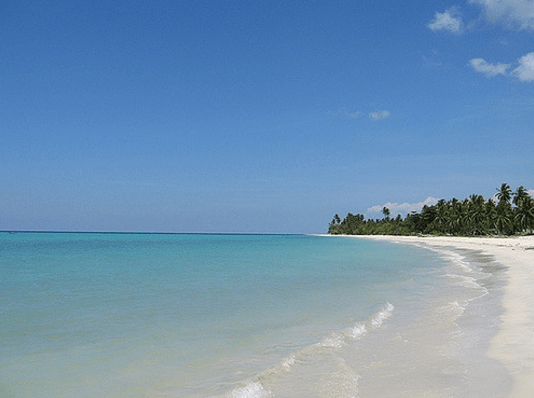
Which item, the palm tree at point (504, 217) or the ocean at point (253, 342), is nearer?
the ocean at point (253, 342)

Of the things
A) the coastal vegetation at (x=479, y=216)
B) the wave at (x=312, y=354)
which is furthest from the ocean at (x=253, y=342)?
the coastal vegetation at (x=479, y=216)

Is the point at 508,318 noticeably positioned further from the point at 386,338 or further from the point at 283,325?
the point at 283,325

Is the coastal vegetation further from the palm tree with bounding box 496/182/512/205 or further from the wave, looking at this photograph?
the wave

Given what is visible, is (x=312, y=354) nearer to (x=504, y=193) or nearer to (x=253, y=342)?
(x=253, y=342)

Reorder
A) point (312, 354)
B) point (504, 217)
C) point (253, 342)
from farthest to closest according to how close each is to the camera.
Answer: point (504, 217) < point (253, 342) < point (312, 354)

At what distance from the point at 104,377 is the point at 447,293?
44.8ft

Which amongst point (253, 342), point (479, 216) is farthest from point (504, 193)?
point (253, 342)

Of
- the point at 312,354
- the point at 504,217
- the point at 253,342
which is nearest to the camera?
the point at 312,354

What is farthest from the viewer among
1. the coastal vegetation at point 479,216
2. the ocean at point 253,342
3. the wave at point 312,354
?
the coastal vegetation at point 479,216

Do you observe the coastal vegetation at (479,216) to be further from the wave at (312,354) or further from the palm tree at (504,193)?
the wave at (312,354)

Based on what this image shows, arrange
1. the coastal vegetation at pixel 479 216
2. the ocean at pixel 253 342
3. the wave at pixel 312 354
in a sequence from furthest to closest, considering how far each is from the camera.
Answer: the coastal vegetation at pixel 479 216
the ocean at pixel 253 342
the wave at pixel 312 354

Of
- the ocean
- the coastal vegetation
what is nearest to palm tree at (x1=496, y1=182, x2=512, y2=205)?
the coastal vegetation

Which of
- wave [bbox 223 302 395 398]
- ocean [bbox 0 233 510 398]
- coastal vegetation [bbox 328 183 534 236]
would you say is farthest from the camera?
coastal vegetation [bbox 328 183 534 236]

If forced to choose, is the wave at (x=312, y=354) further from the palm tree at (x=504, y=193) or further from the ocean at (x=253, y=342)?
the palm tree at (x=504, y=193)
